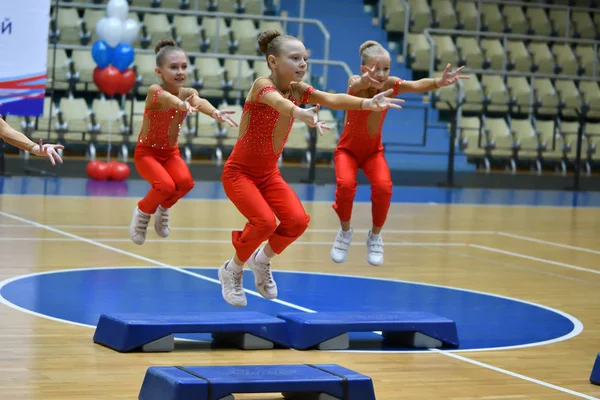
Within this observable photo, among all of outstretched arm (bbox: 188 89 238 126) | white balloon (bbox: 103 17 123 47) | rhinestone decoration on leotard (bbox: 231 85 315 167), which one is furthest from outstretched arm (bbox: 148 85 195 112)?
white balloon (bbox: 103 17 123 47)

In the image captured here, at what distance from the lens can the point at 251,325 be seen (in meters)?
6.55

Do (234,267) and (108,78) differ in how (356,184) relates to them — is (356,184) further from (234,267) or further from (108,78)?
(108,78)

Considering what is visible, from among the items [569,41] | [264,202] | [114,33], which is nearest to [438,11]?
[569,41]

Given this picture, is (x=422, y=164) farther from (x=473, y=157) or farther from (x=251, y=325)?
(x=251, y=325)

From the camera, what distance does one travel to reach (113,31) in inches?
635

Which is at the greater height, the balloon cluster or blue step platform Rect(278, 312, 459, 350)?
the balloon cluster

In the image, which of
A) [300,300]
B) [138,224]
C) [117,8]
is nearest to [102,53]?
[117,8]

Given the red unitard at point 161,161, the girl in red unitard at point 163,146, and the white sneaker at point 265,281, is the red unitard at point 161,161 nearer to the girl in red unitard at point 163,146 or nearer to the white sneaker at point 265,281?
the girl in red unitard at point 163,146

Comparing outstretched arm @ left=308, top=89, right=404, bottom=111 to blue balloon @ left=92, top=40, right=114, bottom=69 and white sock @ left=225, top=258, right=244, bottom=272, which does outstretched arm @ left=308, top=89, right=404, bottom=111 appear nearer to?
white sock @ left=225, top=258, right=244, bottom=272

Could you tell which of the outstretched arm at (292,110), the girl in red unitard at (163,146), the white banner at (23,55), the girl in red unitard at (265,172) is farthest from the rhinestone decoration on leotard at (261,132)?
the white banner at (23,55)

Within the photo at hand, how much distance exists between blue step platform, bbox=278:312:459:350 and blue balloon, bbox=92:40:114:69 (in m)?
10.2

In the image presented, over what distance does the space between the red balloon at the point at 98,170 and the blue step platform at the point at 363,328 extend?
34.0ft

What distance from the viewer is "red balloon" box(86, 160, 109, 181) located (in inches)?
662

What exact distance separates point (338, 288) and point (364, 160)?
1.15 meters
